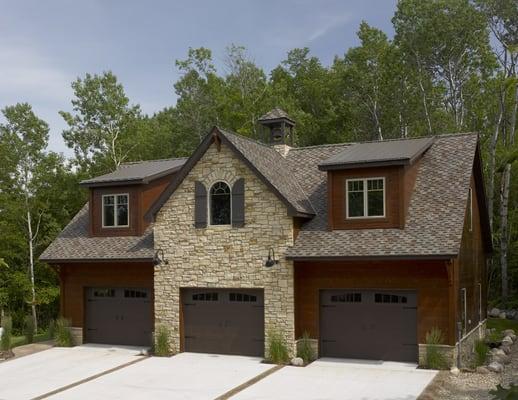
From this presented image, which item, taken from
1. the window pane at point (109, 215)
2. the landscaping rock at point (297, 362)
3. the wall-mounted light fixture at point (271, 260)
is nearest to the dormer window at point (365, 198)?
the wall-mounted light fixture at point (271, 260)

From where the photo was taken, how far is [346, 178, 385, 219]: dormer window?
16.8 m

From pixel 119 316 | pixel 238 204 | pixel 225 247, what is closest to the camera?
pixel 238 204

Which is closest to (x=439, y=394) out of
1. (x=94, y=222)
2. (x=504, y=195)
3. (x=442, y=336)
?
(x=442, y=336)

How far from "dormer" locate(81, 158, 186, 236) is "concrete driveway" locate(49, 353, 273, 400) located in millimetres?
5123

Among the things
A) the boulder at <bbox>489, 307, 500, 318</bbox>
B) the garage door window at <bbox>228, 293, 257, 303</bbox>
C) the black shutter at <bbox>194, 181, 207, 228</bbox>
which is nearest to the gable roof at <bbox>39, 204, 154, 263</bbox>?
the black shutter at <bbox>194, 181, 207, 228</bbox>

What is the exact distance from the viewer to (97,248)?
797 inches

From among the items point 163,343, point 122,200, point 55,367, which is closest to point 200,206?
point 122,200

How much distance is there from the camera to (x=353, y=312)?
55.1 feet

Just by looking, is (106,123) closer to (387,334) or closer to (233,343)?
(233,343)

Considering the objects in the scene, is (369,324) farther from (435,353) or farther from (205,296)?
(205,296)

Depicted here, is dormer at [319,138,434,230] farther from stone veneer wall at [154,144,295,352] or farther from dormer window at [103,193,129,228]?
dormer window at [103,193,129,228]

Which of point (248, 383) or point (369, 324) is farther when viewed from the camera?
point (369, 324)

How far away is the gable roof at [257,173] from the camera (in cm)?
1708

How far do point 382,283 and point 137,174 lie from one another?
9781 mm
